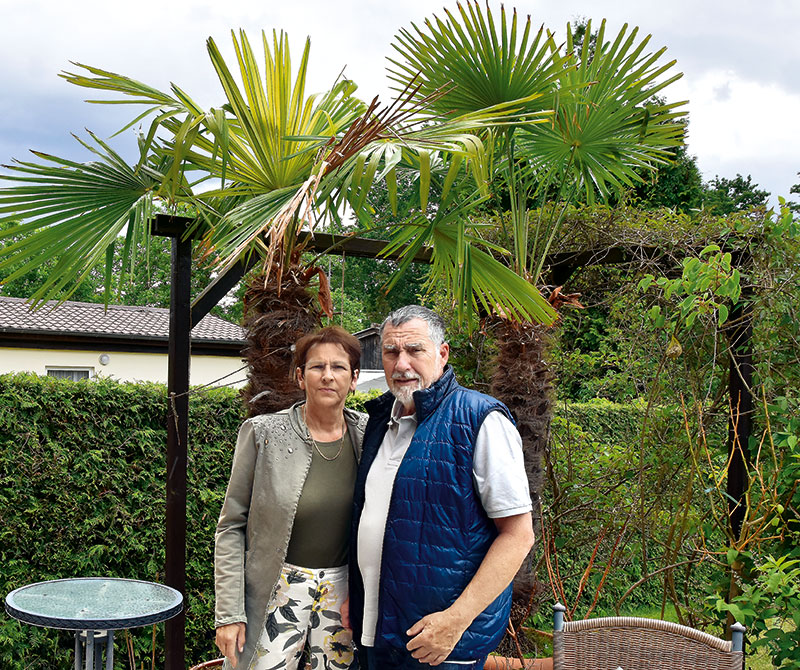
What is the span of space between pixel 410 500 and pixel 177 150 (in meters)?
1.43

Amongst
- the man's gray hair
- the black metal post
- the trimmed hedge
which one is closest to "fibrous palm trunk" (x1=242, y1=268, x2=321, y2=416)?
the black metal post

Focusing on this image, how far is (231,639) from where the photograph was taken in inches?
85.6

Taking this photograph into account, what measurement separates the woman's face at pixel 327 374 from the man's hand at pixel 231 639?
72 cm

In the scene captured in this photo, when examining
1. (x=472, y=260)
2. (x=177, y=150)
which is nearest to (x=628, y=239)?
(x=472, y=260)

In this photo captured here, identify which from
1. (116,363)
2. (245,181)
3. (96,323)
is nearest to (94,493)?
(245,181)

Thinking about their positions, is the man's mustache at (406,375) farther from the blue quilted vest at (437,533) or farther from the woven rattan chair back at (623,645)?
the woven rattan chair back at (623,645)

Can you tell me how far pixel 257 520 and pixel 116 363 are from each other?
16.8 meters

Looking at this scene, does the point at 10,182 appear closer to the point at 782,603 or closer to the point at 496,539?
the point at 496,539

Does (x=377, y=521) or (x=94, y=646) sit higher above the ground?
(x=377, y=521)

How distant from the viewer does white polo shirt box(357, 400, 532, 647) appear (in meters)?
1.90

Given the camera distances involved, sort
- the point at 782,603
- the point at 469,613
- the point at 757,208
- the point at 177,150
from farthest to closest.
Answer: the point at 757,208 → the point at 782,603 → the point at 177,150 → the point at 469,613

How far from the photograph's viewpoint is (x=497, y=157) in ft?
12.2

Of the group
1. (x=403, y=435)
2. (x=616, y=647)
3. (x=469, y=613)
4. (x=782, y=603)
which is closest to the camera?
(x=469, y=613)

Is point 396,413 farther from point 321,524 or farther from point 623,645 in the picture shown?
point 623,645
